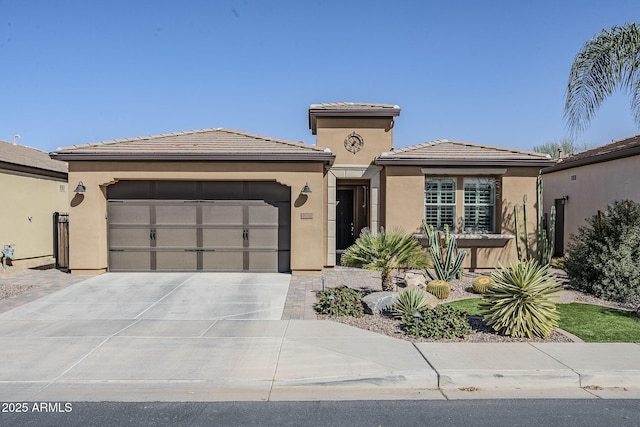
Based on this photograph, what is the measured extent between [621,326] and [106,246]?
12252 mm

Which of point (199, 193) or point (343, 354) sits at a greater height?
point (199, 193)

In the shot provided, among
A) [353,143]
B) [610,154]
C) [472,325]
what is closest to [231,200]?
[353,143]

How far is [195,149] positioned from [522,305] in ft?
29.8

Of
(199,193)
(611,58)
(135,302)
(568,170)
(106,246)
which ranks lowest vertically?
(135,302)

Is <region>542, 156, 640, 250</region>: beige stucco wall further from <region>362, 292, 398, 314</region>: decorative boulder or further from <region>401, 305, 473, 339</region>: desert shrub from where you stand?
<region>362, 292, 398, 314</region>: decorative boulder

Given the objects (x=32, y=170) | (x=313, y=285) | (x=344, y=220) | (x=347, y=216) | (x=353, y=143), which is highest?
(x=353, y=143)

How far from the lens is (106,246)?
39.7 feet

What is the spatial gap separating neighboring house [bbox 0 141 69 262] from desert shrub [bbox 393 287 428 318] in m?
13.5

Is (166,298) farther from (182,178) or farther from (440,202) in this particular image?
(440,202)

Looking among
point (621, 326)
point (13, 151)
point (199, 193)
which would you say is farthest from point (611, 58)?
point (13, 151)

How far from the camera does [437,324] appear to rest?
678cm

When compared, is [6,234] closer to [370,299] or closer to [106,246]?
[106,246]

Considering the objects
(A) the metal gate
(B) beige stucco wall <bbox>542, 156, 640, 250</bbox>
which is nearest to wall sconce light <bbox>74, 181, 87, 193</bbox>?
(A) the metal gate

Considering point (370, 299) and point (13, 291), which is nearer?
point (370, 299)
